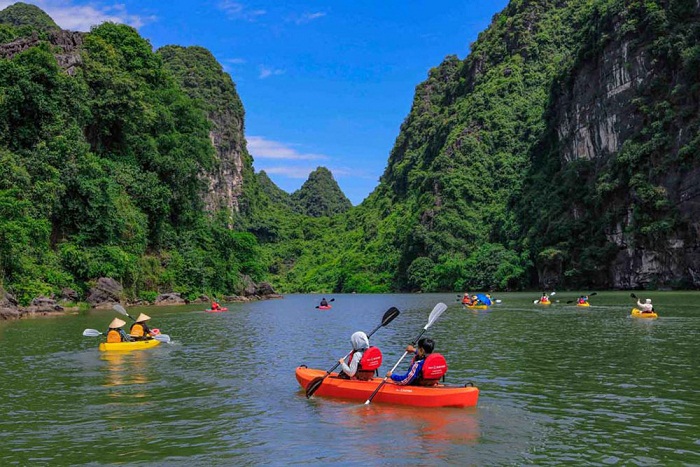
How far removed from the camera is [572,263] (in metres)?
69.2

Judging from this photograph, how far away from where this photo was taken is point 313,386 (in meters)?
11.4

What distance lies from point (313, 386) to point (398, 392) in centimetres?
171

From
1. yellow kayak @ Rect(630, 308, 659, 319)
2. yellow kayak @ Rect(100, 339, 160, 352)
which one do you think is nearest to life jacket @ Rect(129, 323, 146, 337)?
yellow kayak @ Rect(100, 339, 160, 352)

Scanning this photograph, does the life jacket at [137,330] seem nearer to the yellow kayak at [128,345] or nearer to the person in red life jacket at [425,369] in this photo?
the yellow kayak at [128,345]

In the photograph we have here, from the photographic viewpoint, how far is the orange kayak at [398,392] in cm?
1012

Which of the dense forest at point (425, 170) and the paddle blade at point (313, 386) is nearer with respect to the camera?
the paddle blade at point (313, 386)

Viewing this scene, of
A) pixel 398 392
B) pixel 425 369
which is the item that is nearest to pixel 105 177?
pixel 398 392

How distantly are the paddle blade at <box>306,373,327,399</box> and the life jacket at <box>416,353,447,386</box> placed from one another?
1965mm

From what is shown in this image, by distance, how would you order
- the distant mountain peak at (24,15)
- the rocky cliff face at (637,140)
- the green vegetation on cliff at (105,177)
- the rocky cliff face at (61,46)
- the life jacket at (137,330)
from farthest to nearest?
1. the distant mountain peak at (24,15)
2. the rocky cliff face at (637,140)
3. the rocky cliff face at (61,46)
4. the green vegetation on cliff at (105,177)
5. the life jacket at (137,330)

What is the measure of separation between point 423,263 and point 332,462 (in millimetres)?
86115

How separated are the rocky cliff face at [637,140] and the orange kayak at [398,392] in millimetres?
52256

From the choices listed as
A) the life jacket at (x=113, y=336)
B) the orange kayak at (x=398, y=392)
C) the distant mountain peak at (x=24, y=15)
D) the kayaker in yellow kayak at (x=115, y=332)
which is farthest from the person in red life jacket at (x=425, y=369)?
the distant mountain peak at (x=24, y=15)

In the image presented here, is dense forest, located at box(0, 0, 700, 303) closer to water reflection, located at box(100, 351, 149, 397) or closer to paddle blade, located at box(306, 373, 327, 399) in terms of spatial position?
water reflection, located at box(100, 351, 149, 397)

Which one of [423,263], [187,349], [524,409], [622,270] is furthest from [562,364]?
[423,263]
